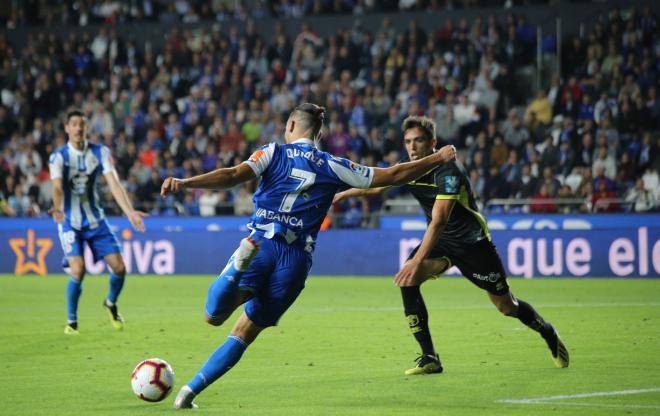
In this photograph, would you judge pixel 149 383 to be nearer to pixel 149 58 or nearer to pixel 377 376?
pixel 377 376

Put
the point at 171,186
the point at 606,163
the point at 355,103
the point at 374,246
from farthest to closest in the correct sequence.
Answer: the point at 355,103 < the point at 374,246 < the point at 606,163 < the point at 171,186

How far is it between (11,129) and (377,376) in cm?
2532

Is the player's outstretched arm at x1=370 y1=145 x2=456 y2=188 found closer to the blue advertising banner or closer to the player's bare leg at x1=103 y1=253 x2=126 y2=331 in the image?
the player's bare leg at x1=103 y1=253 x2=126 y2=331

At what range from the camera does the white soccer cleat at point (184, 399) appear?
301 inches

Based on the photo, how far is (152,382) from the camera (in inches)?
312

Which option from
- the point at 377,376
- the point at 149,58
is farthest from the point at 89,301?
the point at 149,58

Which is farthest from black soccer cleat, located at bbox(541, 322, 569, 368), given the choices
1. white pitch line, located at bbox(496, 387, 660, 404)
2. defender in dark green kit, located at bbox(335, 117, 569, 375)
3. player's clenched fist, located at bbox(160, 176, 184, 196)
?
player's clenched fist, located at bbox(160, 176, 184, 196)

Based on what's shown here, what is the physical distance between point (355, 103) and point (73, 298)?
15104mm

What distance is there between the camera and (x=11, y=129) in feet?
107

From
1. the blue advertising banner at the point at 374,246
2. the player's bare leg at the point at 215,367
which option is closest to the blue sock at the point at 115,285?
the player's bare leg at the point at 215,367

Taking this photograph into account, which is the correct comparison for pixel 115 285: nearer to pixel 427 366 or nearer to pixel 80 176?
pixel 80 176

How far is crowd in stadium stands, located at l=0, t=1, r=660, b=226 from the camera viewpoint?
2394cm

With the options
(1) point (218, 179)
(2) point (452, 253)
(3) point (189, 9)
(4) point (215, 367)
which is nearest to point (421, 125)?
(2) point (452, 253)

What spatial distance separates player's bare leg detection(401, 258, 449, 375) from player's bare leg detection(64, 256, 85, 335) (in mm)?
5185
